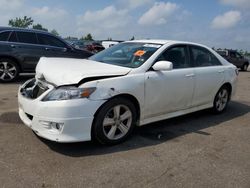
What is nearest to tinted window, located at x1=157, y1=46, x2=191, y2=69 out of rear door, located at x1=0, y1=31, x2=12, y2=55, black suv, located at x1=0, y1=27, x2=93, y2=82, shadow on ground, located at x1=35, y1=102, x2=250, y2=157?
shadow on ground, located at x1=35, y1=102, x2=250, y2=157

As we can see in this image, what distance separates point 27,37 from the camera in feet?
29.8

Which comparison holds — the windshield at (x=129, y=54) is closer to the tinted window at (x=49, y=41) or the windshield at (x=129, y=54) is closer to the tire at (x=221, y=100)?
the tire at (x=221, y=100)

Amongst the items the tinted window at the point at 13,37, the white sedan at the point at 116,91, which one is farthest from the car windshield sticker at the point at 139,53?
the tinted window at the point at 13,37

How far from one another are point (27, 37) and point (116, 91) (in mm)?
6299

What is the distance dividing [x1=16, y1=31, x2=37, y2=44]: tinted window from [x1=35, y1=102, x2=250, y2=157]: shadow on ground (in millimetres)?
5757

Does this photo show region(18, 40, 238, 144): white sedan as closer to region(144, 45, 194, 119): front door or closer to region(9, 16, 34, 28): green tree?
region(144, 45, 194, 119): front door

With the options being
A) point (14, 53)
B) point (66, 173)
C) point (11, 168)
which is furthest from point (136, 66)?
point (14, 53)

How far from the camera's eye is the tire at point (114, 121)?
375 cm

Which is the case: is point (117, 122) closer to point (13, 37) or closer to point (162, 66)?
point (162, 66)

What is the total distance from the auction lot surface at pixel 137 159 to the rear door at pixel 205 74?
0.68 metres

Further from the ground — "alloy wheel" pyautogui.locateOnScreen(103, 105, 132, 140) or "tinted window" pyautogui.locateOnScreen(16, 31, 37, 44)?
"tinted window" pyautogui.locateOnScreen(16, 31, 37, 44)

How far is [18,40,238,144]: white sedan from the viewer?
3.54 metres

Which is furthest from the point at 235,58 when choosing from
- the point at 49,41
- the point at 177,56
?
the point at 177,56

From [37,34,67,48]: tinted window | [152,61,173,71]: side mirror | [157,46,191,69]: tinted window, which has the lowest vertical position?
[152,61,173,71]: side mirror
